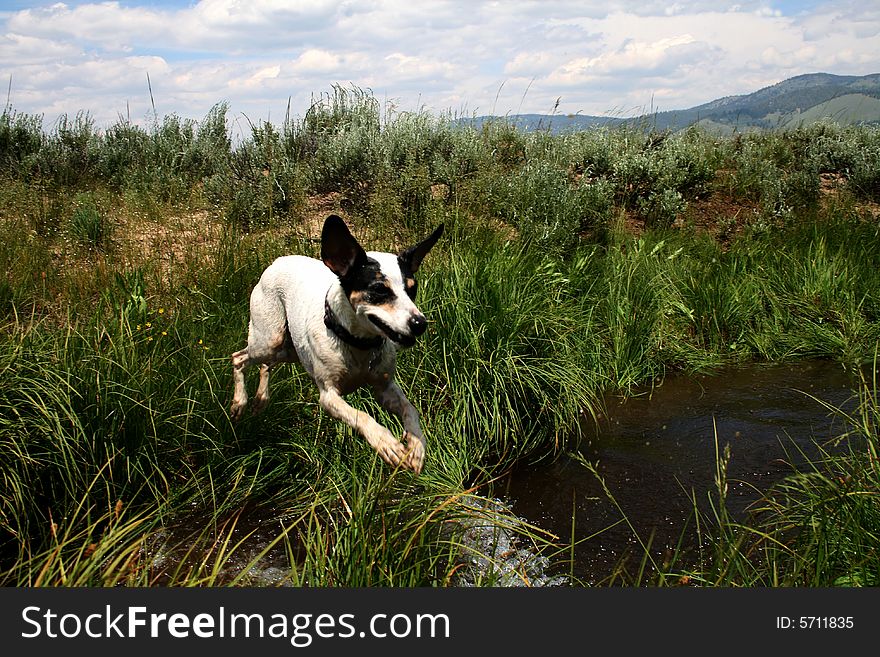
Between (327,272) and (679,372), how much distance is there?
4.19 m

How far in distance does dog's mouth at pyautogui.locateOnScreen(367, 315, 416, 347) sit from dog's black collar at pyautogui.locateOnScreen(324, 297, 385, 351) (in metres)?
0.26

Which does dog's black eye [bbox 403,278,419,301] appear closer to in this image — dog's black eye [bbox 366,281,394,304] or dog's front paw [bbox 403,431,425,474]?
dog's black eye [bbox 366,281,394,304]

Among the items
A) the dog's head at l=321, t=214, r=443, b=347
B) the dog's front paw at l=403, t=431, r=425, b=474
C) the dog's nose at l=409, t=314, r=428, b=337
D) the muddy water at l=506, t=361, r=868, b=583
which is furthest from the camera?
the muddy water at l=506, t=361, r=868, b=583

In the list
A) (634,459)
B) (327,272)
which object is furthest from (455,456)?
(327,272)

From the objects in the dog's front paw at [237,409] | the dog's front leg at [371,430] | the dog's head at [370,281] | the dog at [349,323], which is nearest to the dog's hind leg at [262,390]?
the dog's front paw at [237,409]

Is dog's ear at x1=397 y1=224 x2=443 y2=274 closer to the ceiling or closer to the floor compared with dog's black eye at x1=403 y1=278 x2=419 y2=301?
closer to the ceiling

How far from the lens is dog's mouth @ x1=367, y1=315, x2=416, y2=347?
9.65 ft

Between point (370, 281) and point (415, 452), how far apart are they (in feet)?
2.58

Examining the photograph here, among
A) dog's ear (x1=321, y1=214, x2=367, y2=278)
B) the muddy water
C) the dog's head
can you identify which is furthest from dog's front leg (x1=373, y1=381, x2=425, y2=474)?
the muddy water

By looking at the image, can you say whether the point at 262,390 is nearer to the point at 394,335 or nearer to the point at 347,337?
the point at 347,337

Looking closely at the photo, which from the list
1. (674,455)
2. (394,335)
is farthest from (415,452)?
(674,455)

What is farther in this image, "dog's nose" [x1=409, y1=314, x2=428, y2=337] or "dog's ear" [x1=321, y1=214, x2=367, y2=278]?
"dog's ear" [x1=321, y1=214, x2=367, y2=278]

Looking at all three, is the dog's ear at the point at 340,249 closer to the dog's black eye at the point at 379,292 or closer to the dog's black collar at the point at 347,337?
the dog's black eye at the point at 379,292

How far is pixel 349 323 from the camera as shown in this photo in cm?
329
